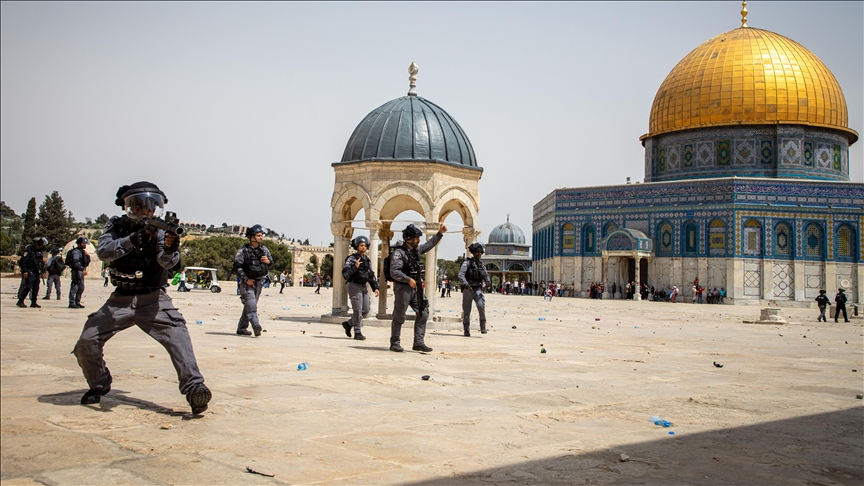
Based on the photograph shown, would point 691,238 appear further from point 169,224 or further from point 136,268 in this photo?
point 169,224

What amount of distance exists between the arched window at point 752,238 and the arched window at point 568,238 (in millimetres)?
10381

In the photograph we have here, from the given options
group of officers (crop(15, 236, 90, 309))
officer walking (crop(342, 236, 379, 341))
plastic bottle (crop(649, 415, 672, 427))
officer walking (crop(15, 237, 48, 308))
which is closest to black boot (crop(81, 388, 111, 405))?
plastic bottle (crop(649, 415, 672, 427))

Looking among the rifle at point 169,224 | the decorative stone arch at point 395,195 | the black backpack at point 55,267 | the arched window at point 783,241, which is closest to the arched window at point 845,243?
the arched window at point 783,241

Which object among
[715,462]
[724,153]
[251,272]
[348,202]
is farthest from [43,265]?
[724,153]

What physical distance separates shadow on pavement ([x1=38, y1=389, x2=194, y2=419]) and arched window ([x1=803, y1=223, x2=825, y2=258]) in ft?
156

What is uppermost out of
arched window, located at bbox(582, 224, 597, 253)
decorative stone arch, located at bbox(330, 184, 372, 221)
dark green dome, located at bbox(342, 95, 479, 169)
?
arched window, located at bbox(582, 224, 597, 253)

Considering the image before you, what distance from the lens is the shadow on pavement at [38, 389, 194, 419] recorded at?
5176 mm

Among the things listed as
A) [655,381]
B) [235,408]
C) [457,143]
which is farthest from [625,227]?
[235,408]

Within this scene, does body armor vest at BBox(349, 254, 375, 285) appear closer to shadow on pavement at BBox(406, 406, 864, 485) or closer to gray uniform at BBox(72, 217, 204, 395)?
gray uniform at BBox(72, 217, 204, 395)

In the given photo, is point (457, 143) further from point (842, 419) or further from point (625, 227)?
point (625, 227)

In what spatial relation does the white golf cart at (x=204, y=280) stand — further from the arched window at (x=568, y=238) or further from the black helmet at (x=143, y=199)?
the black helmet at (x=143, y=199)

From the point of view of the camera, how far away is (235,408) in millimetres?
5629

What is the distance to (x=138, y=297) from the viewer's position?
547 cm

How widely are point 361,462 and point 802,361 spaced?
28.1ft
